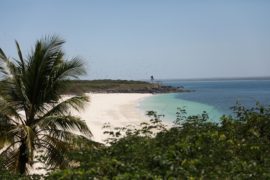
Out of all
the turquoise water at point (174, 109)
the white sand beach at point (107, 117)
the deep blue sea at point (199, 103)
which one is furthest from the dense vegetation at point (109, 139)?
the turquoise water at point (174, 109)

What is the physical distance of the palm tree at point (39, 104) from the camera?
10180 mm

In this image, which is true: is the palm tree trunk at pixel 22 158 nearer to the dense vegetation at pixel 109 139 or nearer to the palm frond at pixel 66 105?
the dense vegetation at pixel 109 139

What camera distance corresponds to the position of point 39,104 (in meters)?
10.8

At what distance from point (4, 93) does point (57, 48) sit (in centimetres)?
186

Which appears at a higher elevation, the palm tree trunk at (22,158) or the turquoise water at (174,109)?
the palm tree trunk at (22,158)

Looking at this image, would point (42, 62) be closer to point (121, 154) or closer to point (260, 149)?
point (121, 154)

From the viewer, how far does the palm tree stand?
10.2 m

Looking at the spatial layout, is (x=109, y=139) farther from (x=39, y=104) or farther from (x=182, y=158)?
(x=39, y=104)

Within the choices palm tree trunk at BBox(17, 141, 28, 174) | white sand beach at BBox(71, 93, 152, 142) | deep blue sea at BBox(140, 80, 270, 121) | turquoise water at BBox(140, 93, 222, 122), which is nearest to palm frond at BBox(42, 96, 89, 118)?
palm tree trunk at BBox(17, 141, 28, 174)

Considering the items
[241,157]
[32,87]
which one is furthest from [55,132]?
[241,157]

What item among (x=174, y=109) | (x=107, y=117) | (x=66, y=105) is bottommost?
(x=174, y=109)

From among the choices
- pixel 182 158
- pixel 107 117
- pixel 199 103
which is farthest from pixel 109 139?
pixel 199 103

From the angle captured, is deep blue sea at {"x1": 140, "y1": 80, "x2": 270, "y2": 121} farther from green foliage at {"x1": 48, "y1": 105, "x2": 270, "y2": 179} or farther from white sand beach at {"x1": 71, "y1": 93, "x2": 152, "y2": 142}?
green foliage at {"x1": 48, "y1": 105, "x2": 270, "y2": 179}

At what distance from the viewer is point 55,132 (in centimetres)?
1048
